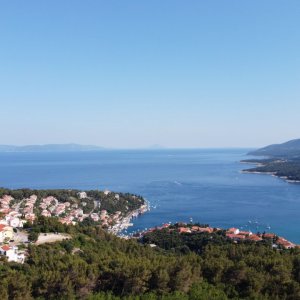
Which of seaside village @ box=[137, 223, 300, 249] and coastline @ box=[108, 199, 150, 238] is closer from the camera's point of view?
seaside village @ box=[137, 223, 300, 249]

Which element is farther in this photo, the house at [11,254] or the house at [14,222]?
the house at [14,222]

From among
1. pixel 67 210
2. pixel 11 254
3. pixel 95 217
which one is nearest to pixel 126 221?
pixel 95 217

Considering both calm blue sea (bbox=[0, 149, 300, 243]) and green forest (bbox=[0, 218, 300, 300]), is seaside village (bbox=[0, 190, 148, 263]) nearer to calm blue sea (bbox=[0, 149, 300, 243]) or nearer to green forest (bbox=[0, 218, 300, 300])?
calm blue sea (bbox=[0, 149, 300, 243])

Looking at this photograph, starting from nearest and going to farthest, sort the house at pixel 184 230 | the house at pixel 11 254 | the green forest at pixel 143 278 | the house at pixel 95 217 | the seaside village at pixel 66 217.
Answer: the green forest at pixel 143 278 < the house at pixel 11 254 < the seaside village at pixel 66 217 < the house at pixel 184 230 < the house at pixel 95 217

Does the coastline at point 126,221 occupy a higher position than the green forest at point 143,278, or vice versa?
the green forest at point 143,278

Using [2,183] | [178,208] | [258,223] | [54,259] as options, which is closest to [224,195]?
[178,208]

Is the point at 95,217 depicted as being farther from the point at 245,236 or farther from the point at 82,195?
the point at 245,236

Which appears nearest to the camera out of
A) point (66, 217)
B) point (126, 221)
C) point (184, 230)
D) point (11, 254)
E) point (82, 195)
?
point (11, 254)

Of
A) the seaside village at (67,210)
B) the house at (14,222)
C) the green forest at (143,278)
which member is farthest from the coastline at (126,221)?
the green forest at (143,278)

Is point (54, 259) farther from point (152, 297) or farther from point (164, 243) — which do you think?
point (164, 243)

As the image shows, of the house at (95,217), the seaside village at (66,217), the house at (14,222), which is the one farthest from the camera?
the house at (95,217)

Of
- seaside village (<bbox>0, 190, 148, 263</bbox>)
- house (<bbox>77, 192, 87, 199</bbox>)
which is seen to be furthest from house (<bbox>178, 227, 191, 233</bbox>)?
house (<bbox>77, 192, 87, 199</bbox>)

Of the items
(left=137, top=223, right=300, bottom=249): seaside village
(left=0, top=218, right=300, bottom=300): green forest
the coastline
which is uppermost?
(left=0, top=218, right=300, bottom=300): green forest

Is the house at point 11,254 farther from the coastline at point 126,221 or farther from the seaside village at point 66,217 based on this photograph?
the coastline at point 126,221
